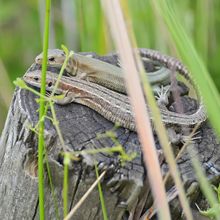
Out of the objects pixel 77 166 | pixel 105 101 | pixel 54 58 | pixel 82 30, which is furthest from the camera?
pixel 82 30

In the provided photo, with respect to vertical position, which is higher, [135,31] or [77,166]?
[135,31]

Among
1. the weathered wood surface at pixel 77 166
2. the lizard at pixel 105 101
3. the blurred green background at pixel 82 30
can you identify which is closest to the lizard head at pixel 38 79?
the lizard at pixel 105 101

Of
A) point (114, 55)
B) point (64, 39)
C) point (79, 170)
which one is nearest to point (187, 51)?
point (79, 170)

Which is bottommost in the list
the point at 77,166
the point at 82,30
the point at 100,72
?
the point at 77,166

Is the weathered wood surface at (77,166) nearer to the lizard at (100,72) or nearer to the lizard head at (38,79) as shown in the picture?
the lizard head at (38,79)

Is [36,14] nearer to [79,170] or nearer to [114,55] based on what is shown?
[114,55]

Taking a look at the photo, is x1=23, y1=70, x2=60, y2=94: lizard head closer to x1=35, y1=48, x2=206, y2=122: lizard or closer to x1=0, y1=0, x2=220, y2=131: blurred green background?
x1=35, y1=48, x2=206, y2=122: lizard

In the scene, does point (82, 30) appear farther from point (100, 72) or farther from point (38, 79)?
point (38, 79)

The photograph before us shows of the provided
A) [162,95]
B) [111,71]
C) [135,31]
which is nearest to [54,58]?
[111,71]
